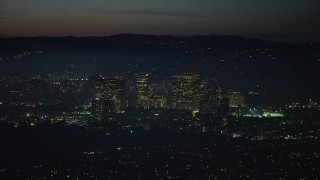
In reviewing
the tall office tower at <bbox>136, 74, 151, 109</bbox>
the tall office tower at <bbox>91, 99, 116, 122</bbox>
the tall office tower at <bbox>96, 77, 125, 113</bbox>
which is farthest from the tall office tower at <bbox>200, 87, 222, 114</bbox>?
the tall office tower at <bbox>91, 99, 116, 122</bbox>

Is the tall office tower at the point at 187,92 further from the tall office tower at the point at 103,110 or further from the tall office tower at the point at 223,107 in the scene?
the tall office tower at the point at 103,110

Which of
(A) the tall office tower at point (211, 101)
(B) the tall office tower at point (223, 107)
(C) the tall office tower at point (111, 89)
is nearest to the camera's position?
(B) the tall office tower at point (223, 107)

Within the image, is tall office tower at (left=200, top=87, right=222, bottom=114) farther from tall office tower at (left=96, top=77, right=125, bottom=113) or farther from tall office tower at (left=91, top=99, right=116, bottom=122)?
tall office tower at (left=91, top=99, right=116, bottom=122)

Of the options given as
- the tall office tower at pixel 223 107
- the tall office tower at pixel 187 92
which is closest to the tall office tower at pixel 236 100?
the tall office tower at pixel 223 107

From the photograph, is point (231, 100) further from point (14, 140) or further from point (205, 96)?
point (14, 140)

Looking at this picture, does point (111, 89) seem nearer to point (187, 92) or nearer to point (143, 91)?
point (143, 91)

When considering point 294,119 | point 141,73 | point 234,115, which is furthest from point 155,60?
point 294,119
